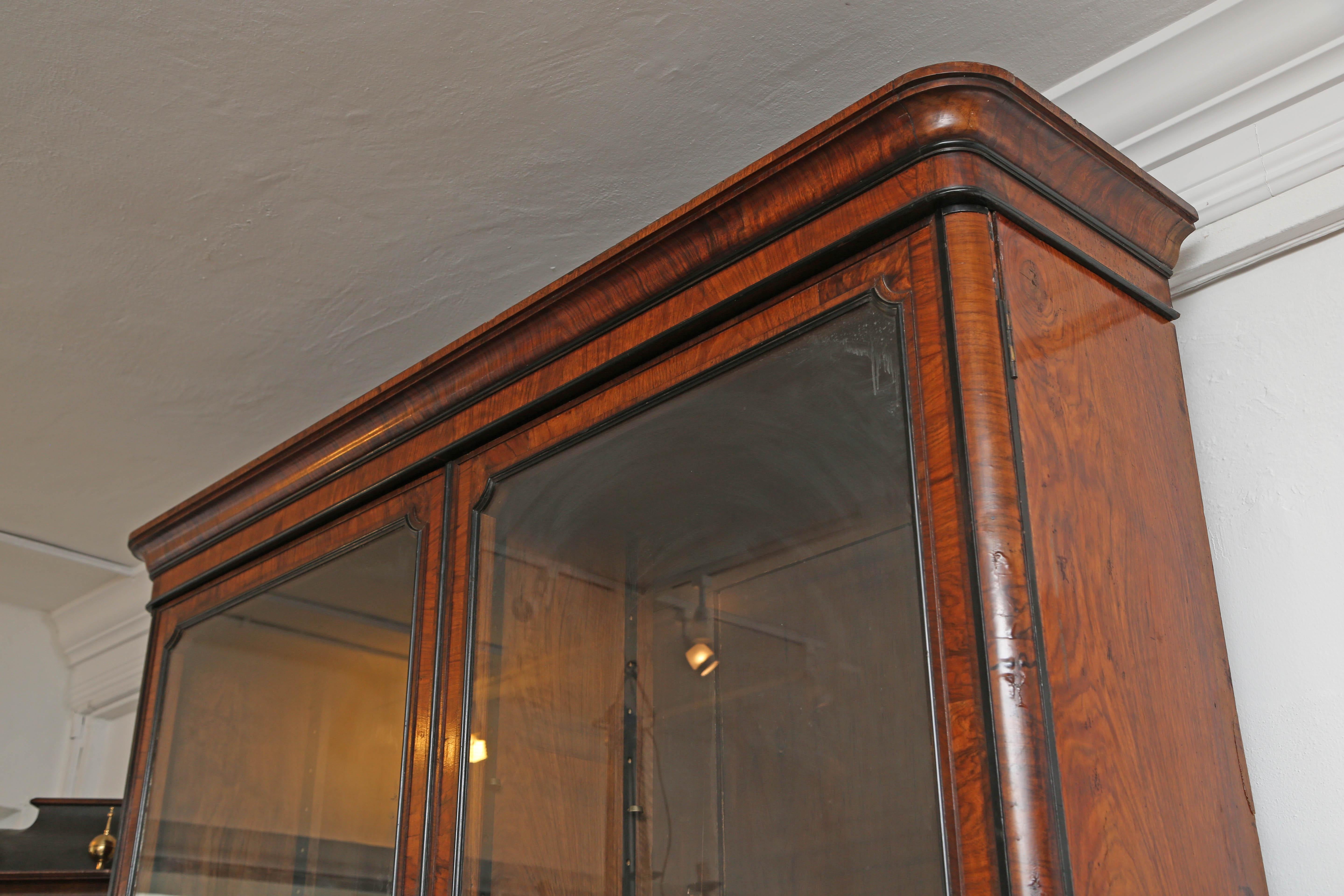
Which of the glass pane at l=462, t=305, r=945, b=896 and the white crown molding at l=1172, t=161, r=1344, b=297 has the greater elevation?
the white crown molding at l=1172, t=161, r=1344, b=297

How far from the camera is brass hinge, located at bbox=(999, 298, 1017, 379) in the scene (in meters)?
0.78

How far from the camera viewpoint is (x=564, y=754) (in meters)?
1.01

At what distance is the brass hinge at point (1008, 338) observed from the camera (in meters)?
0.78

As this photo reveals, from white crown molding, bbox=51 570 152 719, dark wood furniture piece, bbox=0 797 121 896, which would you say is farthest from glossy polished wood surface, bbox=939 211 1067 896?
white crown molding, bbox=51 570 152 719

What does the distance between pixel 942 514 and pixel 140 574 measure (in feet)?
6.08

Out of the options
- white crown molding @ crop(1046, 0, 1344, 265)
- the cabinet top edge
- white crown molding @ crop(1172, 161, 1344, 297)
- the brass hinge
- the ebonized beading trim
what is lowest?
the brass hinge

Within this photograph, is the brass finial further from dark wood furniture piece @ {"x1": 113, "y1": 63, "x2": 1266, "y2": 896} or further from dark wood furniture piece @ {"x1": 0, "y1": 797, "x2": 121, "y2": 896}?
dark wood furniture piece @ {"x1": 113, "y1": 63, "x2": 1266, "y2": 896}

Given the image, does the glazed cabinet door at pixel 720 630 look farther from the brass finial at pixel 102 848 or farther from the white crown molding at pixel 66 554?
the white crown molding at pixel 66 554

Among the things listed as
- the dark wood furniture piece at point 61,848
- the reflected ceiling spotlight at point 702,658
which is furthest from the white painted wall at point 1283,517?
the dark wood furniture piece at point 61,848

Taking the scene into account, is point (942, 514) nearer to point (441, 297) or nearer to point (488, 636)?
point (488, 636)

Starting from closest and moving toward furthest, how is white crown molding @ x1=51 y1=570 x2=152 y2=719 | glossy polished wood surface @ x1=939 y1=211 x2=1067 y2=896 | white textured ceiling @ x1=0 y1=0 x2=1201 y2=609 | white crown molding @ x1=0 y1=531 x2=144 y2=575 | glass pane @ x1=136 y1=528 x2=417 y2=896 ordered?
glossy polished wood surface @ x1=939 y1=211 x2=1067 y2=896, white textured ceiling @ x1=0 y1=0 x2=1201 y2=609, glass pane @ x1=136 y1=528 x2=417 y2=896, white crown molding @ x1=0 y1=531 x2=144 y2=575, white crown molding @ x1=51 y1=570 x2=152 y2=719

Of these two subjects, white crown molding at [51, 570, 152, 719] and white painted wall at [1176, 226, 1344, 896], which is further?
white crown molding at [51, 570, 152, 719]

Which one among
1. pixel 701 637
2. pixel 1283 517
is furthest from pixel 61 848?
pixel 1283 517

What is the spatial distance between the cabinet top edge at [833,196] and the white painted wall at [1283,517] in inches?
3.7
